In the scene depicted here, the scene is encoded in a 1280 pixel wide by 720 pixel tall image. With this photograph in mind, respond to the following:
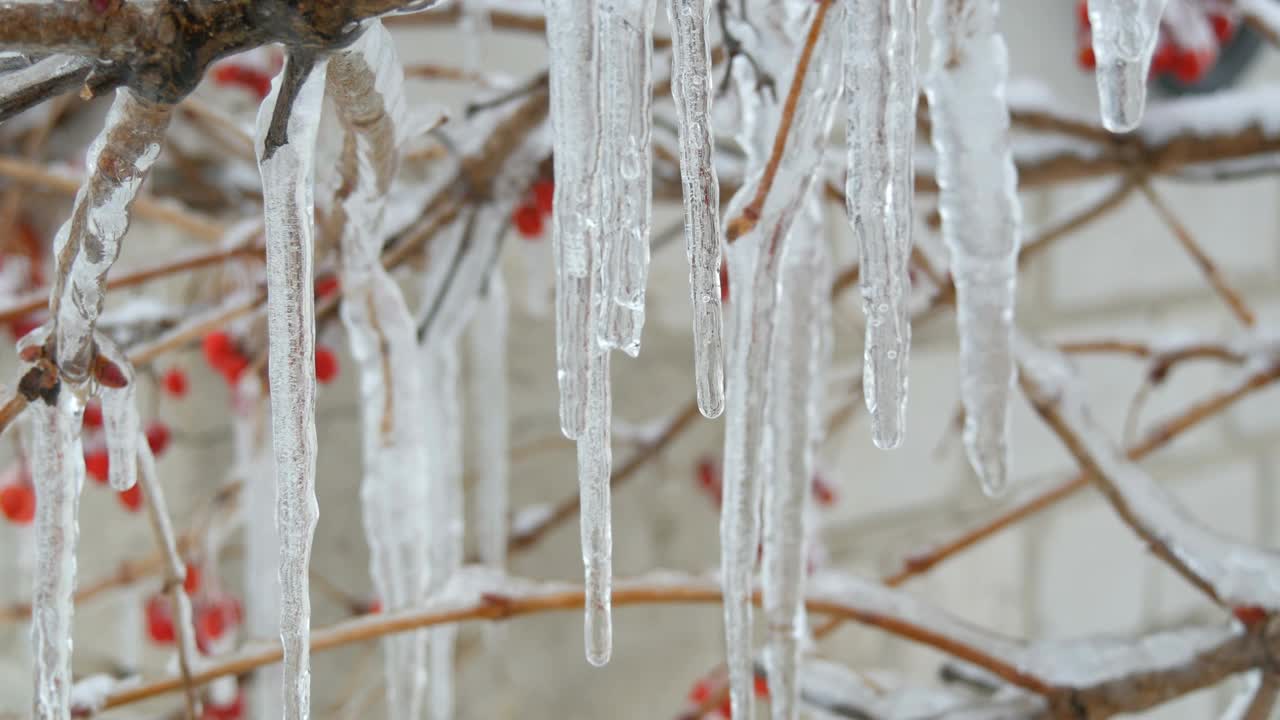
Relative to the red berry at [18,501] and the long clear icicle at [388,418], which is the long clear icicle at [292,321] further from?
the red berry at [18,501]

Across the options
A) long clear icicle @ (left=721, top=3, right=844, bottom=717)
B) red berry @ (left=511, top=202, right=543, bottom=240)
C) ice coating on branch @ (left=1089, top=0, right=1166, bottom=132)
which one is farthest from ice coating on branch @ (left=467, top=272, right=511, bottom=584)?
ice coating on branch @ (left=1089, top=0, right=1166, bottom=132)

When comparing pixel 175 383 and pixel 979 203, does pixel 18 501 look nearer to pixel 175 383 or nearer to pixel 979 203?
pixel 175 383

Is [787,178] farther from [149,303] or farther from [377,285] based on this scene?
[149,303]

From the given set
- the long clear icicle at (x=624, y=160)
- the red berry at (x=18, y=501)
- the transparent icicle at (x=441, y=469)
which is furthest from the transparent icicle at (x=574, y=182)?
the red berry at (x=18, y=501)

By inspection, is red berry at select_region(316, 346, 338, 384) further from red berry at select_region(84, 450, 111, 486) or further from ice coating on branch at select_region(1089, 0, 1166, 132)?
ice coating on branch at select_region(1089, 0, 1166, 132)

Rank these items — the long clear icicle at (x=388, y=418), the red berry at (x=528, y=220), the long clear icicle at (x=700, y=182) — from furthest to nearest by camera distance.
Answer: the red berry at (x=528, y=220), the long clear icicle at (x=388, y=418), the long clear icicle at (x=700, y=182)

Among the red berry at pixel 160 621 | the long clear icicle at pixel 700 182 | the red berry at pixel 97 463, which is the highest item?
the long clear icicle at pixel 700 182
